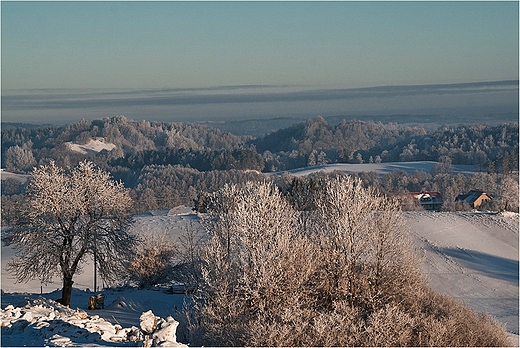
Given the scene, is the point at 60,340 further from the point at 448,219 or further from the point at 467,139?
the point at 467,139

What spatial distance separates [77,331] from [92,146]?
7012 inches

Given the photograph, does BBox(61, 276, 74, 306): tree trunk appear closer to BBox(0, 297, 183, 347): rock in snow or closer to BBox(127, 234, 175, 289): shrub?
BBox(127, 234, 175, 289): shrub

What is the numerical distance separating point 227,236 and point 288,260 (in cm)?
410

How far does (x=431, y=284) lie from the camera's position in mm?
42094

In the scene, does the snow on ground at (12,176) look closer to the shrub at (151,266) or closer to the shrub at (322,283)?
the shrub at (151,266)

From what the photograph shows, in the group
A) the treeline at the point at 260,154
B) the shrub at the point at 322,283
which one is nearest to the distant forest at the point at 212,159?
the treeline at the point at 260,154

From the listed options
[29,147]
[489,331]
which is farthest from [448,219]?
[29,147]

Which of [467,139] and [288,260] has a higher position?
[288,260]

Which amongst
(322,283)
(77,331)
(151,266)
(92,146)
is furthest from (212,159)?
(77,331)

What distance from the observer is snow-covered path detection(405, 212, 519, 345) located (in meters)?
40.0

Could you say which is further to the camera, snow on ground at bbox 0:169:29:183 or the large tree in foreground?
snow on ground at bbox 0:169:29:183

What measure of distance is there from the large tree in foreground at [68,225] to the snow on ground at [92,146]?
494 ft

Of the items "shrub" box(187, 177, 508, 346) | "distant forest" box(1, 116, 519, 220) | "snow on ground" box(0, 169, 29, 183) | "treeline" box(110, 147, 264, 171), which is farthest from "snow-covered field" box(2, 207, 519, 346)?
"snow on ground" box(0, 169, 29, 183)

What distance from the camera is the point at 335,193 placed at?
955 inches
